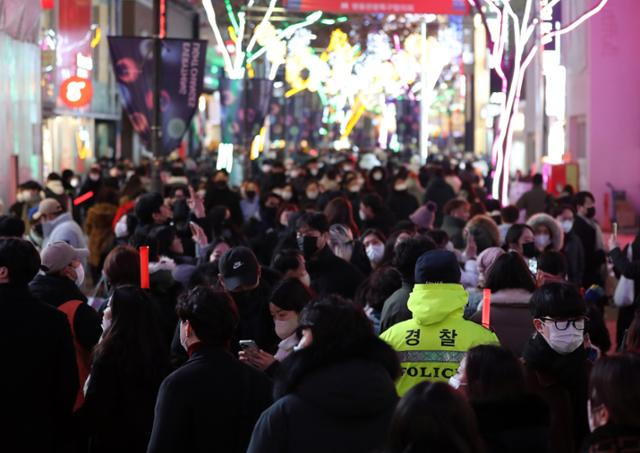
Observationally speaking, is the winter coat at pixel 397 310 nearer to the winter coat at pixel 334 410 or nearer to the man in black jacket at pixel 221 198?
the winter coat at pixel 334 410

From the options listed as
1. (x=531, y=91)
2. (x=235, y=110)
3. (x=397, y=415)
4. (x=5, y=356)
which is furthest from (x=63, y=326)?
(x=531, y=91)

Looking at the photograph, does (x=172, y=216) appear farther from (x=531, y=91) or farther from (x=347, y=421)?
(x=531, y=91)

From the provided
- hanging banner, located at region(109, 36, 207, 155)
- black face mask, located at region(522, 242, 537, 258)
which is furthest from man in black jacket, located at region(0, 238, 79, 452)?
hanging banner, located at region(109, 36, 207, 155)

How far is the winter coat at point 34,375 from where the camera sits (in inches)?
248

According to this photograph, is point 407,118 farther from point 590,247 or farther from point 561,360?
point 561,360

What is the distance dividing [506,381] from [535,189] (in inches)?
583

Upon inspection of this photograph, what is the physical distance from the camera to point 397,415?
370 centimetres

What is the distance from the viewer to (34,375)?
6328mm

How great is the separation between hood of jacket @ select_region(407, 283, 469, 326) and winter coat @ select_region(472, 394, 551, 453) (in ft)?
5.85

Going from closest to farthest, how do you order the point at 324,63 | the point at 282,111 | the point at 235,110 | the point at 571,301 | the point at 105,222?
the point at 571,301 → the point at 105,222 → the point at 235,110 → the point at 282,111 → the point at 324,63

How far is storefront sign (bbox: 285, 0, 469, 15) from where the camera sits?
2534cm

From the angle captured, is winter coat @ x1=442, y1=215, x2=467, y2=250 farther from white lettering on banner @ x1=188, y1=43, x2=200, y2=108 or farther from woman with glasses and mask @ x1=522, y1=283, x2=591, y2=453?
woman with glasses and mask @ x1=522, y1=283, x2=591, y2=453

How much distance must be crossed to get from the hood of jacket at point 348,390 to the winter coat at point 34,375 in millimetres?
2227

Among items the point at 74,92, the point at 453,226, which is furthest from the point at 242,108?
the point at 453,226
